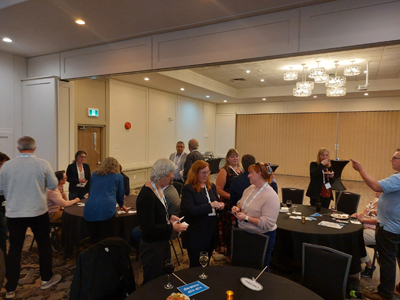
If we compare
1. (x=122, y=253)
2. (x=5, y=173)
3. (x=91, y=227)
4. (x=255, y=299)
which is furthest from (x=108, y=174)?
(x=255, y=299)

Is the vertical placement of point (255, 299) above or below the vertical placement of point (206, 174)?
below

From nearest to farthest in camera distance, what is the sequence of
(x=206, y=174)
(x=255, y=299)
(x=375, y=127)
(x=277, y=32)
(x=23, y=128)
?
1. (x=255, y=299)
2. (x=206, y=174)
3. (x=277, y=32)
4. (x=23, y=128)
5. (x=375, y=127)

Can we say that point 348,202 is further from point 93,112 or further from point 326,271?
point 93,112

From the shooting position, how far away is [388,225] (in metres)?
2.84

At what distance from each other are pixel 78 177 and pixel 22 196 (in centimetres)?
184

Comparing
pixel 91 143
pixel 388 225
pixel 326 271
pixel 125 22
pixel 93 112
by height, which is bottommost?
pixel 326 271

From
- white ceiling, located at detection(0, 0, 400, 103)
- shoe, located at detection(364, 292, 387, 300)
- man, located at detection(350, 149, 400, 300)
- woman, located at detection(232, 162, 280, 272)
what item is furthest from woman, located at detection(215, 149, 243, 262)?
white ceiling, located at detection(0, 0, 400, 103)

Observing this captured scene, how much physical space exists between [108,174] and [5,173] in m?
1.08

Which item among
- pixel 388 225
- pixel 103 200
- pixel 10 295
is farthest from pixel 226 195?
pixel 10 295

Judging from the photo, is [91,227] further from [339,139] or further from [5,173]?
[339,139]

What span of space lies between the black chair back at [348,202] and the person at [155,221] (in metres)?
3.44

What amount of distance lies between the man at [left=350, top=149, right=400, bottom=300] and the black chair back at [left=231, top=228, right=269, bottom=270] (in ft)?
4.19

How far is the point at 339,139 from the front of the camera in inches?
459

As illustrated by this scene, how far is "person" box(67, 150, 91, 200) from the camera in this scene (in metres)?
4.71
